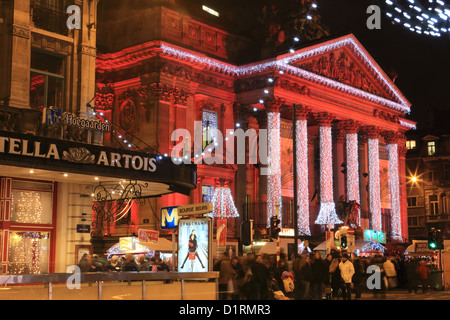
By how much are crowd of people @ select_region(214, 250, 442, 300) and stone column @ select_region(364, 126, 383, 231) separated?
23287 millimetres

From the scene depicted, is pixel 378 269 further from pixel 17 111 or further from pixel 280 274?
pixel 17 111

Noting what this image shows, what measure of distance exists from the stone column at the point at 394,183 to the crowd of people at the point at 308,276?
1049 inches

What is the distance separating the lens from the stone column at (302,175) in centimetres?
5106

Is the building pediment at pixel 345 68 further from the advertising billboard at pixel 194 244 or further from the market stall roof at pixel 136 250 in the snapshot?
the advertising billboard at pixel 194 244

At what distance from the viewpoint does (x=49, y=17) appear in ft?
95.7

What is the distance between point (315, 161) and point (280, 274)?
122 feet

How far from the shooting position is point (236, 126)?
170ft

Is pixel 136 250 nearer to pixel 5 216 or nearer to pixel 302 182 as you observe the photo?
pixel 5 216

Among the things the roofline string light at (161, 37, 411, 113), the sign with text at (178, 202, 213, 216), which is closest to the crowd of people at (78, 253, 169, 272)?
the sign with text at (178, 202, 213, 216)

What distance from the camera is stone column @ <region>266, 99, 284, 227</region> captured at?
49.6 meters

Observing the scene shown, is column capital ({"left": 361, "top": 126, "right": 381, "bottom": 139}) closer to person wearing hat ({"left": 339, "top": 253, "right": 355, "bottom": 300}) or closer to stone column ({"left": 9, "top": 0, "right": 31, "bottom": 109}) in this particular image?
person wearing hat ({"left": 339, "top": 253, "right": 355, "bottom": 300})

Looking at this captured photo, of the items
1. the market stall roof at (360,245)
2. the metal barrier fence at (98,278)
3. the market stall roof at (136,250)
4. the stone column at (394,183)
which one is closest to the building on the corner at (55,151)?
the market stall roof at (136,250)

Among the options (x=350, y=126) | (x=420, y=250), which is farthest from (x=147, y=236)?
(x=350, y=126)

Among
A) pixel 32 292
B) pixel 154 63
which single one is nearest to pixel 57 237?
pixel 32 292
